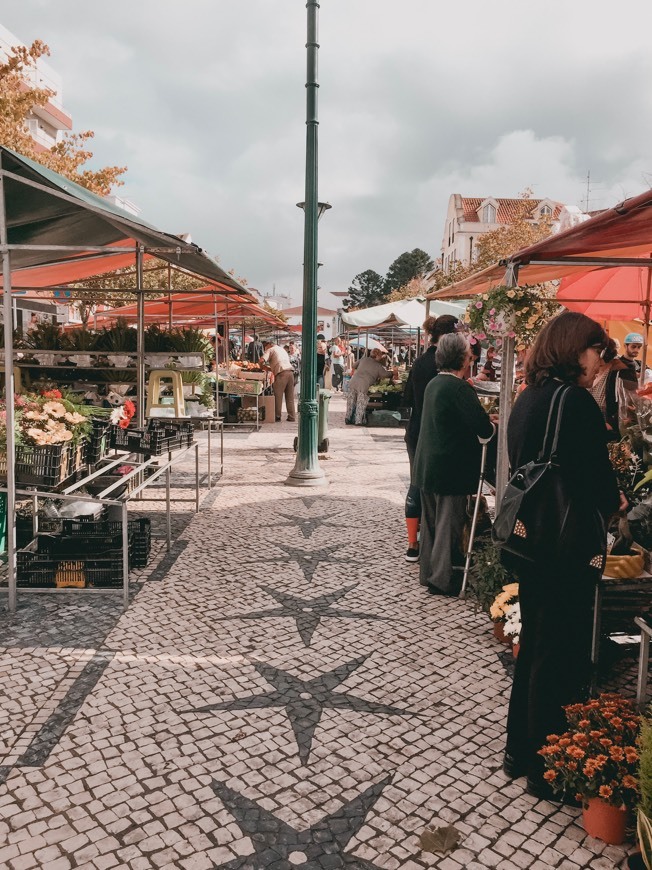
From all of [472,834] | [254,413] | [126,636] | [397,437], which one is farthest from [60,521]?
[254,413]

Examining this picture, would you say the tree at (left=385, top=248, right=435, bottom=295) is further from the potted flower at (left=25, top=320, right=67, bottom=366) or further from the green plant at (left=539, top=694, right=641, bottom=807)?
the green plant at (left=539, top=694, right=641, bottom=807)

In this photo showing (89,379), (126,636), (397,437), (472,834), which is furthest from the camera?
(397,437)

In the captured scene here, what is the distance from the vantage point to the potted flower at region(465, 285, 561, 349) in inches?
185

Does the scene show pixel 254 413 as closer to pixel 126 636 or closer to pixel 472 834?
pixel 126 636

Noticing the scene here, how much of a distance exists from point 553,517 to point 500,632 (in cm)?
183

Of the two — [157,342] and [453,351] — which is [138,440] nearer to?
[157,342]

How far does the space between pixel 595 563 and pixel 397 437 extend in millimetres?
11922

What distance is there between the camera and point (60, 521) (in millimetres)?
5484

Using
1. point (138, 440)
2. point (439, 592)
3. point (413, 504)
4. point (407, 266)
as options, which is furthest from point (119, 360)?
point (407, 266)

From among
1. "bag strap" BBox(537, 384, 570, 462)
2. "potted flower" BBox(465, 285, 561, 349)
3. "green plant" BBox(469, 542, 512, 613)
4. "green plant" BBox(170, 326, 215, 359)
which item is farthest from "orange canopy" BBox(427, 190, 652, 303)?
"green plant" BBox(170, 326, 215, 359)

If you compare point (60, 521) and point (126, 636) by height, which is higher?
point (60, 521)

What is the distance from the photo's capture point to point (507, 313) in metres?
4.71

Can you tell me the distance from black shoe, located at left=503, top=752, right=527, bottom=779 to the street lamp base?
626cm

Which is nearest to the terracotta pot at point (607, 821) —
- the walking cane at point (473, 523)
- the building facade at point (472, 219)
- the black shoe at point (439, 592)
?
the walking cane at point (473, 523)
